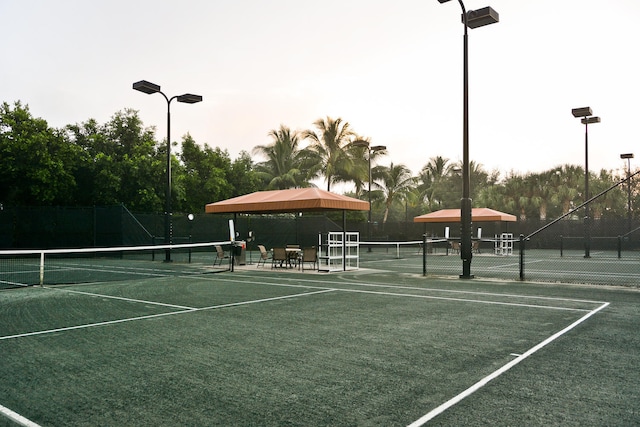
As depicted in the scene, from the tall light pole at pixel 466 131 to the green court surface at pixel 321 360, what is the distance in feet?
13.1

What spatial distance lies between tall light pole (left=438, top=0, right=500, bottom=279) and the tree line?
18.1 metres

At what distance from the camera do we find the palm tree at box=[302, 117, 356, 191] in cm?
4200

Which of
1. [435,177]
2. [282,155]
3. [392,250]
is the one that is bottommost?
[392,250]

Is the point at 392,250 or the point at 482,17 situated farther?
the point at 392,250

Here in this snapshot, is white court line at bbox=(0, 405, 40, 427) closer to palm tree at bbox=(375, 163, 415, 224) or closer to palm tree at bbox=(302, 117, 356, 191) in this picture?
palm tree at bbox=(302, 117, 356, 191)

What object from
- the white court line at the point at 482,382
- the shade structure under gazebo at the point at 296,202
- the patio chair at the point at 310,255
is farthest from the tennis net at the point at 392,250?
the white court line at the point at 482,382

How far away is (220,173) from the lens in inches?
1490

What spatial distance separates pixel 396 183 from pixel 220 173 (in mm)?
17250

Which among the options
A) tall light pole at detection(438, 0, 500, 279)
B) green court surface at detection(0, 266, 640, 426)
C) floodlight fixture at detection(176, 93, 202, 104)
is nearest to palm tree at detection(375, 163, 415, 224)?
floodlight fixture at detection(176, 93, 202, 104)

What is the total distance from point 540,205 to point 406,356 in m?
47.7

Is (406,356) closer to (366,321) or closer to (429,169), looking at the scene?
(366,321)

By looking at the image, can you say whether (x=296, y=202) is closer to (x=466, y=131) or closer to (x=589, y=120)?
(x=466, y=131)

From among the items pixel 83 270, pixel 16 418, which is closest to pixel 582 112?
pixel 83 270

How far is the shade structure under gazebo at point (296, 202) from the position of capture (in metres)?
16.0
